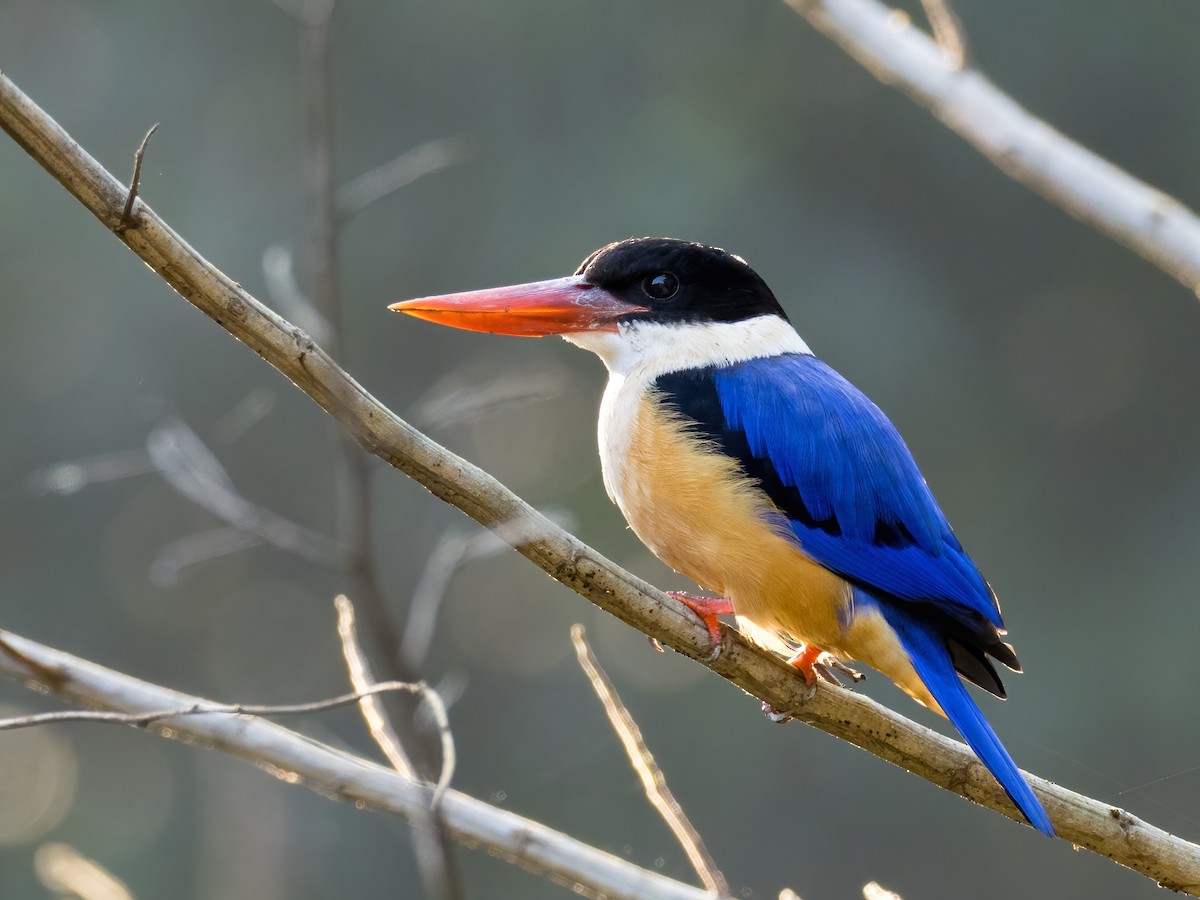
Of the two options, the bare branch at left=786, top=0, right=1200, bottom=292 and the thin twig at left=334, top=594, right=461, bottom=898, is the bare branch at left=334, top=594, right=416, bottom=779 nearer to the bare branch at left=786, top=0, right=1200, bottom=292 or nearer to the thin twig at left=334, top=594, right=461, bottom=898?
the thin twig at left=334, top=594, right=461, bottom=898

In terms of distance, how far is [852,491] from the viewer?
2.56m

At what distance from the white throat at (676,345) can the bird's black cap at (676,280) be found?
0.08 feet

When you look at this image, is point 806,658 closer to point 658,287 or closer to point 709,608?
point 709,608

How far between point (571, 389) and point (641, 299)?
4477 millimetres

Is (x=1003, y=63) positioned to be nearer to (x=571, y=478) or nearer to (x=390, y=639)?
(x=571, y=478)

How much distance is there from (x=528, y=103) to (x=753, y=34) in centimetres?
158

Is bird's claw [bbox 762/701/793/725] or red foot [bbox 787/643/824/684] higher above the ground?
red foot [bbox 787/643/824/684]

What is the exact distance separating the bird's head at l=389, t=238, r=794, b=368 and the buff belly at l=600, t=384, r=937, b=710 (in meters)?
0.40

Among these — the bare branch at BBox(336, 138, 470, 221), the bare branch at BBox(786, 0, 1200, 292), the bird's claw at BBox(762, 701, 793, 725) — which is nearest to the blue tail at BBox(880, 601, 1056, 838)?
the bird's claw at BBox(762, 701, 793, 725)

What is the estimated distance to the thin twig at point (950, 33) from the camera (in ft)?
8.11

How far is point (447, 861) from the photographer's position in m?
1.27

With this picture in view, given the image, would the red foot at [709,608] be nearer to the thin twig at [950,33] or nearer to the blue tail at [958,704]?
the blue tail at [958,704]

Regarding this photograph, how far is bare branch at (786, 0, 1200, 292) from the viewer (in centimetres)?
218

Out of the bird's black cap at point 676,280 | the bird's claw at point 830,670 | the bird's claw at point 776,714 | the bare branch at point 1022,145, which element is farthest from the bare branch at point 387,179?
the bird's claw at point 830,670
